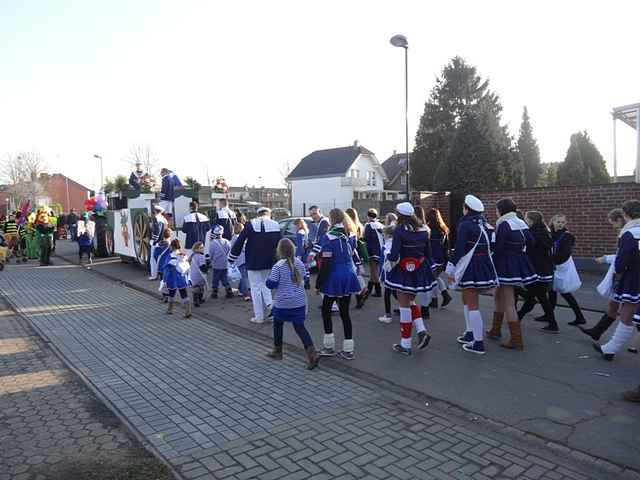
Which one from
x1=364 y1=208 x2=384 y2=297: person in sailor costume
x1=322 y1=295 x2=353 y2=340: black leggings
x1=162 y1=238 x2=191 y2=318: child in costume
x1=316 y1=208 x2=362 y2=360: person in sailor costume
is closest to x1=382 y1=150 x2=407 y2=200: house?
x1=364 y1=208 x2=384 y2=297: person in sailor costume

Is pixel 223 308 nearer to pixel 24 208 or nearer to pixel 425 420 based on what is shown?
pixel 425 420

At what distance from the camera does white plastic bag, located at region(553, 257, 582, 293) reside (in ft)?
24.0

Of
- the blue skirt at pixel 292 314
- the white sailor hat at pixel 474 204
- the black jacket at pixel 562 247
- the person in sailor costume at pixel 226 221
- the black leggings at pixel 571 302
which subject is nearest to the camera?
the blue skirt at pixel 292 314

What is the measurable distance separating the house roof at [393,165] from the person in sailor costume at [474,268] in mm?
53251

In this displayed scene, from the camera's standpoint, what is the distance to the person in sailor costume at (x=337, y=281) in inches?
230

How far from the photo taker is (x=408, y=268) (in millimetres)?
5938

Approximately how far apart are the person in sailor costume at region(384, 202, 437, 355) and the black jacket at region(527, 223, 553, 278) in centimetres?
206

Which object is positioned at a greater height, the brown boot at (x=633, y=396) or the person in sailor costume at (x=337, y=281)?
the person in sailor costume at (x=337, y=281)

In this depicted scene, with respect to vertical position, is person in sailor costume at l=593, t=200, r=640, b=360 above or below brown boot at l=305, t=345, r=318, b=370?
above

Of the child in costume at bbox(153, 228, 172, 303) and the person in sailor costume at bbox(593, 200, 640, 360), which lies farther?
the child in costume at bbox(153, 228, 172, 303)

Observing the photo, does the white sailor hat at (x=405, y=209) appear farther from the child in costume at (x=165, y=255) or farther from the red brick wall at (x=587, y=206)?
the red brick wall at (x=587, y=206)

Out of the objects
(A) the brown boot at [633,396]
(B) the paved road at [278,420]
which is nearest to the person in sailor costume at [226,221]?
(B) the paved road at [278,420]

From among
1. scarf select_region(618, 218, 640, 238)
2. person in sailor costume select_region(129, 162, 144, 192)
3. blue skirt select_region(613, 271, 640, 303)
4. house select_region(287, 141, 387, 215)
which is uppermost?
house select_region(287, 141, 387, 215)

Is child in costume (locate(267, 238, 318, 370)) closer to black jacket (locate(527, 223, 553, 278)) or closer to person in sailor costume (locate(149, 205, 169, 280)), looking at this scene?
black jacket (locate(527, 223, 553, 278))
